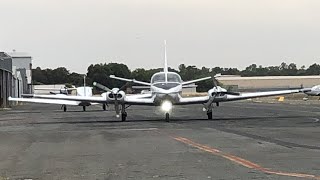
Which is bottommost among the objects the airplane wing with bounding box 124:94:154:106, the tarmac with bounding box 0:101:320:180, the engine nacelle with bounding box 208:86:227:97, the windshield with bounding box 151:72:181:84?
the tarmac with bounding box 0:101:320:180

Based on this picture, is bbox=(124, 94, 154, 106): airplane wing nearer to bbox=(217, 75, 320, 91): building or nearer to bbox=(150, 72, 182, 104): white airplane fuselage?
bbox=(150, 72, 182, 104): white airplane fuselage

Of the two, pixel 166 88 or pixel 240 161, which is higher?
pixel 166 88

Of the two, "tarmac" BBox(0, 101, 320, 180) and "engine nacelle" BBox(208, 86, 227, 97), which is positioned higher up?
"engine nacelle" BBox(208, 86, 227, 97)

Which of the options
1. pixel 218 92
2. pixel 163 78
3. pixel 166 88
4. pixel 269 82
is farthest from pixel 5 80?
pixel 269 82

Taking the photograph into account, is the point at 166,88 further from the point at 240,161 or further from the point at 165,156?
the point at 240,161

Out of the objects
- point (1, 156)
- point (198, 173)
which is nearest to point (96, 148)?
point (1, 156)

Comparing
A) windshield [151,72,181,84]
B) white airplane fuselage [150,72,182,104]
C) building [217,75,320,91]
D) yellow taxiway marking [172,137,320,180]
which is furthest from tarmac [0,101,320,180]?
building [217,75,320,91]

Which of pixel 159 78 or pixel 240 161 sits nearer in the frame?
pixel 240 161

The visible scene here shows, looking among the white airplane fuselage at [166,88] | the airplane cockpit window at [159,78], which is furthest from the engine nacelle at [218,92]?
the airplane cockpit window at [159,78]

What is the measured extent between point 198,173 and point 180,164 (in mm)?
1627

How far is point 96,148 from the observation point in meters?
18.4

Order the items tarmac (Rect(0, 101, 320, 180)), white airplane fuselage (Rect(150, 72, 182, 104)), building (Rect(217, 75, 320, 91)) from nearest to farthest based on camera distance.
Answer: tarmac (Rect(0, 101, 320, 180))
white airplane fuselage (Rect(150, 72, 182, 104))
building (Rect(217, 75, 320, 91))

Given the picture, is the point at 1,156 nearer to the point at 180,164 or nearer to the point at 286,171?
the point at 180,164

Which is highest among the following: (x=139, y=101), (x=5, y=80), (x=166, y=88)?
(x=5, y=80)
